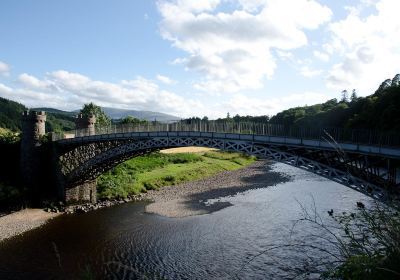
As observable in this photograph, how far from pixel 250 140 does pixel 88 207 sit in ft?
68.7

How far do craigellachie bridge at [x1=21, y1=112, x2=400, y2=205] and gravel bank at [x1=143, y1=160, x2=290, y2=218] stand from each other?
6595 mm

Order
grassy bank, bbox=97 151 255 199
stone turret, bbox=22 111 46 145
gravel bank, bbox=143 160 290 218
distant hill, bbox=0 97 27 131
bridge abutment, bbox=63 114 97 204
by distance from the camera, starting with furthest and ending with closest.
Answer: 1. distant hill, bbox=0 97 27 131
2. grassy bank, bbox=97 151 255 199
3. stone turret, bbox=22 111 46 145
4. bridge abutment, bbox=63 114 97 204
5. gravel bank, bbox=143 160 290 218

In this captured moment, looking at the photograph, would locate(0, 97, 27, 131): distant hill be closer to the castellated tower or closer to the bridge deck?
the castellated tower

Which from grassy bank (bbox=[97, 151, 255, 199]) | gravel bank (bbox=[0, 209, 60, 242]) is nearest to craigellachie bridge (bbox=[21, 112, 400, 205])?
grassy bank (bbox=[97, 151, 255, 199])

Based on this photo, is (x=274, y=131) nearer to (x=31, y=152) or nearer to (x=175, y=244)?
(x=175, y=244)

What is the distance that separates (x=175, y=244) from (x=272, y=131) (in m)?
11.4

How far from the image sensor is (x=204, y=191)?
161 ft

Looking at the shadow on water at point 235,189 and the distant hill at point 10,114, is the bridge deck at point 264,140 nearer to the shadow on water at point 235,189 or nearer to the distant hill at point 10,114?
the shadow on water at point 235,189

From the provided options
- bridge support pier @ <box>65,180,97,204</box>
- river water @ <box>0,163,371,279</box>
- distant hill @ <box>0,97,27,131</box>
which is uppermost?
distant hill @ <box>0,97,27,131</box>

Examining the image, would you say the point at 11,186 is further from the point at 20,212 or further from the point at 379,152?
the point at 379,152

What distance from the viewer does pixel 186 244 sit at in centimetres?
2784

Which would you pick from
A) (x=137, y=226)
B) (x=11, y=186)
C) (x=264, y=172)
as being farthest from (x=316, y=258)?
(x=264, y=172)

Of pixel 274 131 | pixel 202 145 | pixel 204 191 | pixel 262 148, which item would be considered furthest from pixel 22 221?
pixel 274 131

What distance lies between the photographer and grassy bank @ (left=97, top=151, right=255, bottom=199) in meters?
46.3
